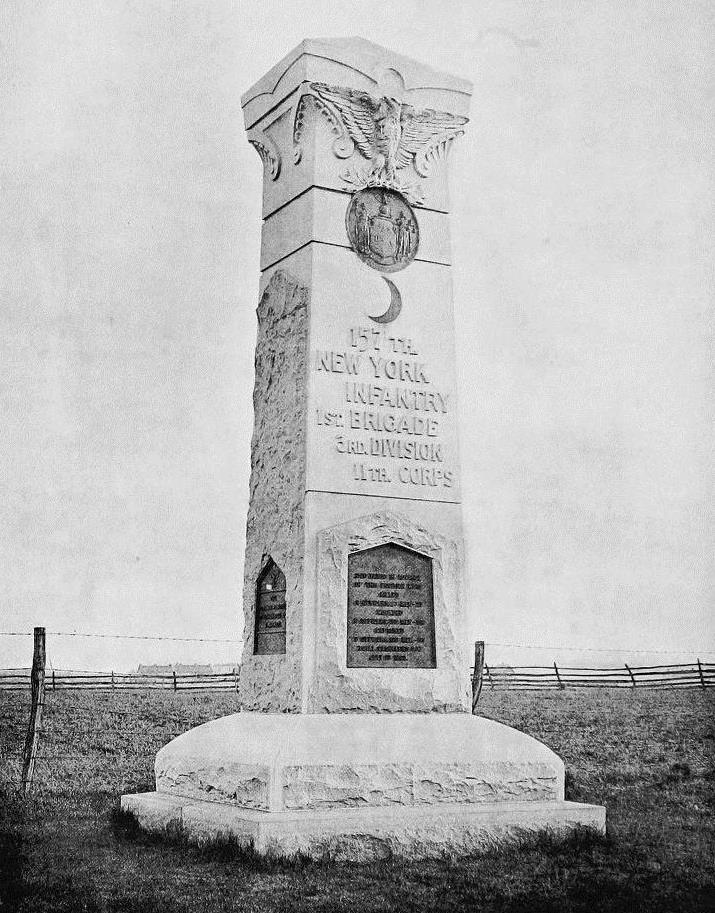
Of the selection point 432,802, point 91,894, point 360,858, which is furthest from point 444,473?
point 91,894

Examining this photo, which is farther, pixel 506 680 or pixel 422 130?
pixel 506 680

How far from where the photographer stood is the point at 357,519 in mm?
8695

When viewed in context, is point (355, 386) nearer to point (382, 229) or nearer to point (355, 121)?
point (382, 229)

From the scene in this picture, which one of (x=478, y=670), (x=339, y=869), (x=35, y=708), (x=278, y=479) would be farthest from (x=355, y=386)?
(x=478, y=670)

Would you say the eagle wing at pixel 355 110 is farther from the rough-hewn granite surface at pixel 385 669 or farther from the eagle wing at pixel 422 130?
the rough-hewn granite surface at pixel 385 669

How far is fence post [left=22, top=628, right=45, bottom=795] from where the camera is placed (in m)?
14.0

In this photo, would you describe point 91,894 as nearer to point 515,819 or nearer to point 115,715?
point 515,819

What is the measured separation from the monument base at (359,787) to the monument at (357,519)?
2 cm

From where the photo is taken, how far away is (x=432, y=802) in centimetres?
795

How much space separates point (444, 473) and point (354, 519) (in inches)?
37.9

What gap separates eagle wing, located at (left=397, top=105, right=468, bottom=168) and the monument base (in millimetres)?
4726

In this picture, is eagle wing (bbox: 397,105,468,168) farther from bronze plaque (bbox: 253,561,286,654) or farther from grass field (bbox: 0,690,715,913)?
grass field (bbox: 0,690,715,913)

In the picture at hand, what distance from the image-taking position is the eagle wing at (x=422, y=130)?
9.62 metres

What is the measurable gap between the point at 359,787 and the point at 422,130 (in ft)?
18.0
